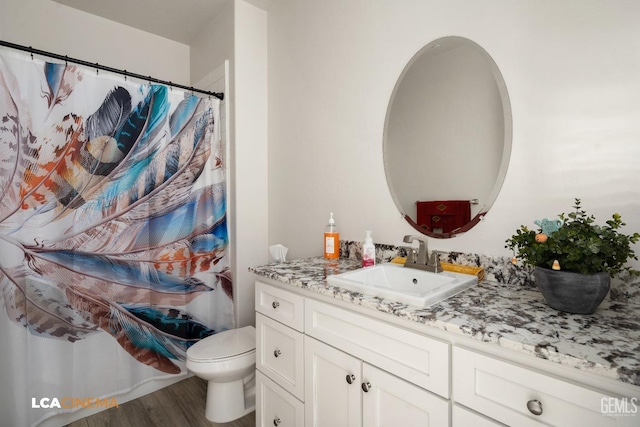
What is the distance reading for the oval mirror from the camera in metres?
1.22

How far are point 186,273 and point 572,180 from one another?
2.06 metres

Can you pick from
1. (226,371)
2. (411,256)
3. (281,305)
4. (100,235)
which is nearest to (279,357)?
(281,305)

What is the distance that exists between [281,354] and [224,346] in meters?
0.60

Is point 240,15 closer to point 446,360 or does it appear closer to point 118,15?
point 118,15

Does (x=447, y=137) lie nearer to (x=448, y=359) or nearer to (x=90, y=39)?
(x=448, y=359)

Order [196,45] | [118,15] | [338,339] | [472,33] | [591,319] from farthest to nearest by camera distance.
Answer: [196,45], [118,15], [472,33], [338,339], [591,319]

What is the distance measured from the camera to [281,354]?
1.36m

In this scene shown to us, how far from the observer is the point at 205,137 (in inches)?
86.0

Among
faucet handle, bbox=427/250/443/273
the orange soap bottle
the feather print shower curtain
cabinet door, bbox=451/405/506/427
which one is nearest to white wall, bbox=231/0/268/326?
the feather print shower curtain

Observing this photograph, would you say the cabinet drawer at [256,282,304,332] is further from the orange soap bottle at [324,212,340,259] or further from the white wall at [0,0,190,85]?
the white wall at [0,0,190,85]

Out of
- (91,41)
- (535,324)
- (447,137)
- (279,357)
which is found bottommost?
(279,357)

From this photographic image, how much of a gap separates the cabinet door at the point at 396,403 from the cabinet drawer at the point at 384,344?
2 centimetres

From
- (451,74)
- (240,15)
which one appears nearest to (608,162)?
(451,74)

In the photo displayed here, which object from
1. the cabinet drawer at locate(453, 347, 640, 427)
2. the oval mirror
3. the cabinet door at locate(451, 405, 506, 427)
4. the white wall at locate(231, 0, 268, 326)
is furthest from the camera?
the white wall at locate(231, 0, 268, 326)
